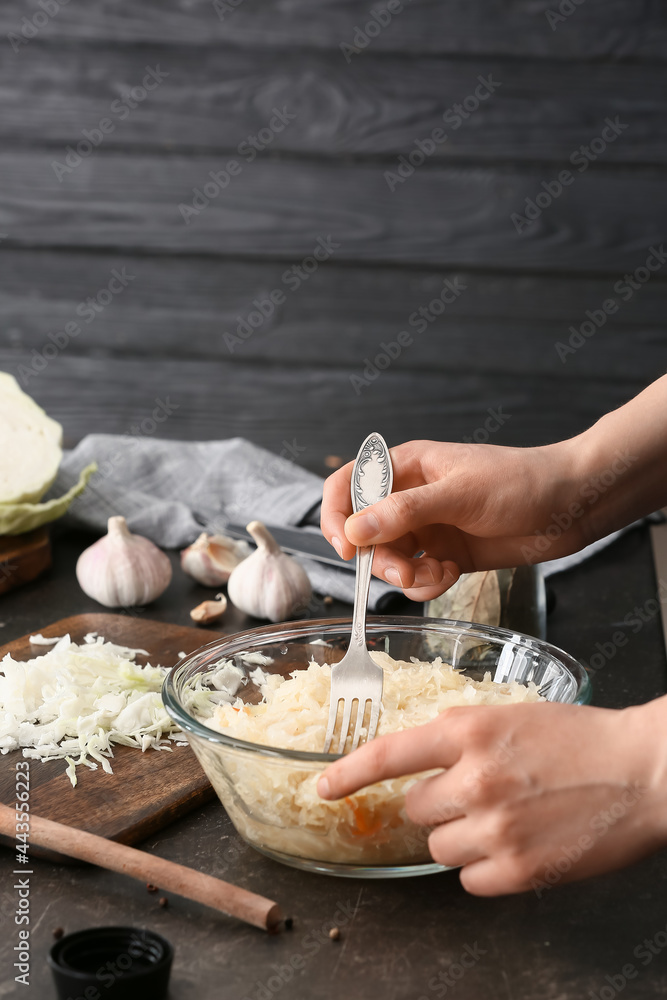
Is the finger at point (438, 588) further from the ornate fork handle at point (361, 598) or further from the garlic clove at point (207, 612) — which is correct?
the garlic clove at point (207, 612)

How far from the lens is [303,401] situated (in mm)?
2979

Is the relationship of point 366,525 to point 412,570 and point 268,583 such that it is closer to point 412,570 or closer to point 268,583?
point 412,570

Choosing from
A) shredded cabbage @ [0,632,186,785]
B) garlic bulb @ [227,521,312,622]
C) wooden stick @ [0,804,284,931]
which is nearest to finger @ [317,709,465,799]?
wooden stick @ [0,804,284,931]

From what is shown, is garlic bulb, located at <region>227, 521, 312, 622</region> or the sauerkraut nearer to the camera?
the sauerkraut

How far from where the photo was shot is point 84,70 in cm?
276

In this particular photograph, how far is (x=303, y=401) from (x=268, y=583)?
5.41 feet

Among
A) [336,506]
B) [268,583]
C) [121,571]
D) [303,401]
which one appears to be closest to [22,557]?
[121,571]

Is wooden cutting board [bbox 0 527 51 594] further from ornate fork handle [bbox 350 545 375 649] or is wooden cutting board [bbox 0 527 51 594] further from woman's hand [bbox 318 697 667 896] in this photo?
woman's hand [bbox 318 697 667 896]

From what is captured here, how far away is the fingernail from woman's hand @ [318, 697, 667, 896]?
283 mm

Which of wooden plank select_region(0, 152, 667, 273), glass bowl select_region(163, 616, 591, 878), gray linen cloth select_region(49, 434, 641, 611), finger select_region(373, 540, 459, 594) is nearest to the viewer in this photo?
glass bowl select_region(163, 616, 591, 878)

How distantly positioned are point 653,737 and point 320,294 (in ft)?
7.84

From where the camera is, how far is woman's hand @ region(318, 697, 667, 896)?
0.62 meters

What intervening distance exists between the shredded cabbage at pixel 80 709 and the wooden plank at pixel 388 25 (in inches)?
85.8

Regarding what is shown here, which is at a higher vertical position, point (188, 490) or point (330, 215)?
point (330, 215)
